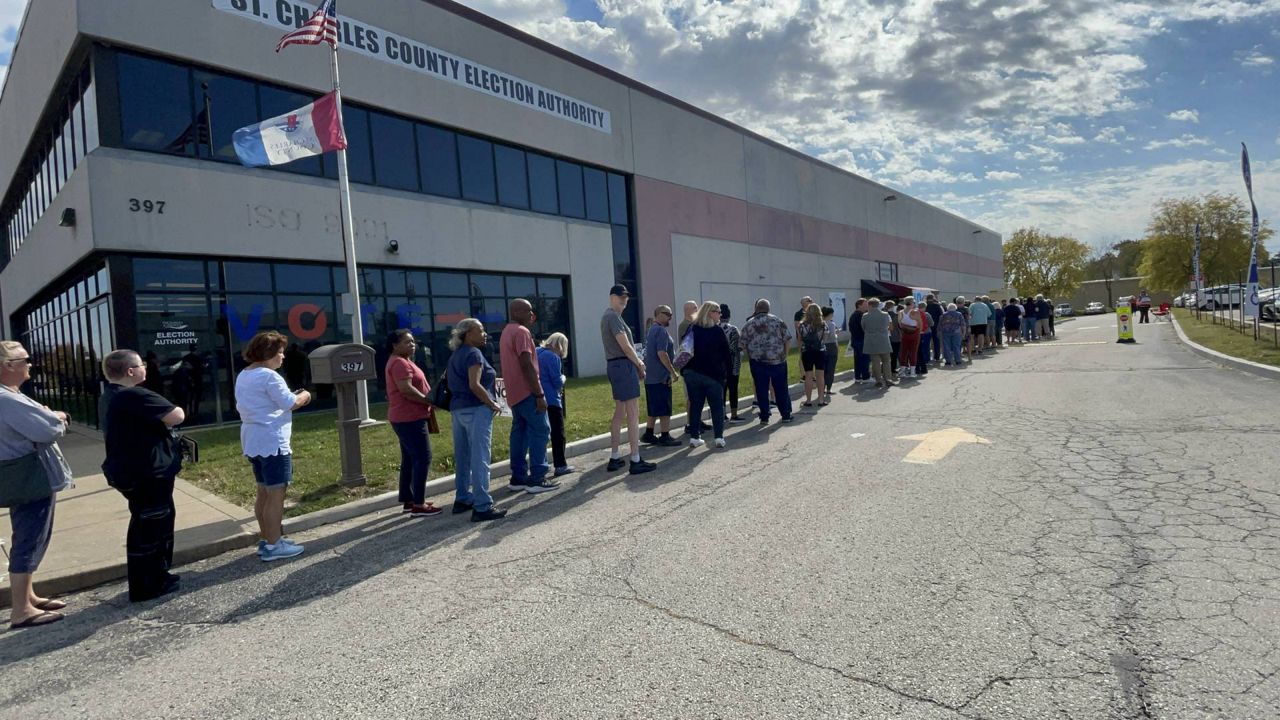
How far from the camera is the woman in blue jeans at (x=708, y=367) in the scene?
8383 millimetres

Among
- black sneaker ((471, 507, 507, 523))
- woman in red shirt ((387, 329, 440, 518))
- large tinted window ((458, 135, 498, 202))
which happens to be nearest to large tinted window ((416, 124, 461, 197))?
large tinted window ((458, 135, 498, 202))

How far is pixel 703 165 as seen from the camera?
26.2m

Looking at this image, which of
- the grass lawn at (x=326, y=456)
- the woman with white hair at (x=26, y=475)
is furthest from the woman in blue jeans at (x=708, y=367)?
the woman with white hair at (x=26, y=475)

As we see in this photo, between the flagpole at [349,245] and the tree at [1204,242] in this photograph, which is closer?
the flagpole at [349,245]

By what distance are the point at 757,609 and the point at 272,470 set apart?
3.62 m

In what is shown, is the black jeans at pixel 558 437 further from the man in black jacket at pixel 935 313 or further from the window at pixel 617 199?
the window at pixel 617 199

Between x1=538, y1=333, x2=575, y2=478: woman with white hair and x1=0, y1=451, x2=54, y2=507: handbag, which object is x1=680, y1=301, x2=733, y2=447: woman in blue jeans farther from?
x1=0, y1=451, x2=54, y2=507: handbag

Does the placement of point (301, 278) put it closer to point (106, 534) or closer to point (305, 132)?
point (305, 132)

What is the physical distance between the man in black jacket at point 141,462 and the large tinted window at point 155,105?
10395 millimetres

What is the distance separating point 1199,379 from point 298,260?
56.1ft

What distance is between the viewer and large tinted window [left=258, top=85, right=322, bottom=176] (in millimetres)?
13938

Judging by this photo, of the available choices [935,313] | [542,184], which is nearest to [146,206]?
[542,184]

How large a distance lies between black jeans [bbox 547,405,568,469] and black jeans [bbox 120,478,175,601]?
12.6 ft

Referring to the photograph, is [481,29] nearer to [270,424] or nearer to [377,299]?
[377,299]
